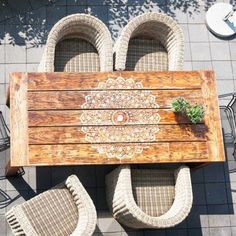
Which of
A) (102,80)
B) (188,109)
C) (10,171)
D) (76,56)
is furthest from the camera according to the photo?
(76,56)

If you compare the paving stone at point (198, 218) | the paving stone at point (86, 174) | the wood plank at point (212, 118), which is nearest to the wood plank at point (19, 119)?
the paving stone at point (86, 174)

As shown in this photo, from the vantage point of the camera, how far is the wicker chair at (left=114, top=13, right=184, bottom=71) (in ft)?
32.3

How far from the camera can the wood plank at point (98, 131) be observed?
9102mm

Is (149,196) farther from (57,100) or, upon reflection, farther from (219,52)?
(219,52)

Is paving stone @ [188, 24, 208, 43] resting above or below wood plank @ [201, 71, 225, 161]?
above

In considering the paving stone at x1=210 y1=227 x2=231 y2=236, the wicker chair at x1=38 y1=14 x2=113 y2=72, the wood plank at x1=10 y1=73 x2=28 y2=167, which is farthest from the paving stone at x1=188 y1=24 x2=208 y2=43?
the wood plank at x1=10 y1=73 x2=28 y2=167

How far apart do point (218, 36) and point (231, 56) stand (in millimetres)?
546

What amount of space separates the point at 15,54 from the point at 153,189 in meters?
4.17

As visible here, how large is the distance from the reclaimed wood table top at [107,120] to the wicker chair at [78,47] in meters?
→ 0.49

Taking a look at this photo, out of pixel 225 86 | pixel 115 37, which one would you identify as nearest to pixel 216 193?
pixel 225 86

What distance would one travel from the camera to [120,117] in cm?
938

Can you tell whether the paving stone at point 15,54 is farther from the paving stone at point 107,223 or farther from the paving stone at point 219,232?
the paving stone at point 219,232

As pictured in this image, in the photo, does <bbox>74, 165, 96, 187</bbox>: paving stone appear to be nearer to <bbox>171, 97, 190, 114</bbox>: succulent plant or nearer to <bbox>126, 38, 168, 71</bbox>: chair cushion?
<bbox>126, 38, 168, 71</bbox>: chair cushion

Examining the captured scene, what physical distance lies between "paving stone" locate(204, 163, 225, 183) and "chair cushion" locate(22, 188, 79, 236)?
321cm
